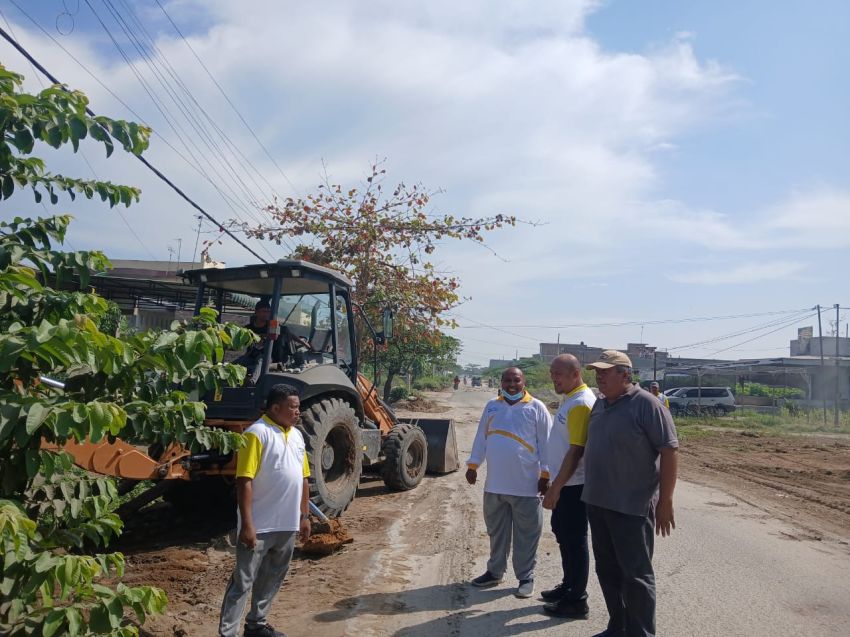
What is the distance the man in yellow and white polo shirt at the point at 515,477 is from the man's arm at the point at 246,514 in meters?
2.07

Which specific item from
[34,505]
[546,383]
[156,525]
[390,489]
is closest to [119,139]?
[34,505]

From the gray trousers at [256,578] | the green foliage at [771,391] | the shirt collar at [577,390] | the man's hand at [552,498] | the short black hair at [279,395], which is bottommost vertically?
the gray trousers at [256,578]

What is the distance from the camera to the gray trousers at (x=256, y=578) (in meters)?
4.09

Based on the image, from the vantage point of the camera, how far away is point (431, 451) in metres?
11.7

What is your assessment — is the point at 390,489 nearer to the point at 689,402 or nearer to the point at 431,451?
the point at 431,451

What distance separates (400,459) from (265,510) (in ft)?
18.5

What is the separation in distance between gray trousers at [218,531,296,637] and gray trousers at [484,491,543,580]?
5.96ft

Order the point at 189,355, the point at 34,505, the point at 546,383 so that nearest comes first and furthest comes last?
the point at 189,355
the point at 34,505
the point at 546,383

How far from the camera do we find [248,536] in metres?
4.09

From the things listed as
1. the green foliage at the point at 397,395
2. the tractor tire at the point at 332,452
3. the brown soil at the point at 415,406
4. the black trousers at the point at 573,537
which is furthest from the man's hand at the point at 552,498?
the green foliage at the point at 397,395

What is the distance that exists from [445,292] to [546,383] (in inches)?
1832

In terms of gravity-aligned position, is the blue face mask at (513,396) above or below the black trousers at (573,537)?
above

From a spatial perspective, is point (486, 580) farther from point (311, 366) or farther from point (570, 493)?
point (311, 366)

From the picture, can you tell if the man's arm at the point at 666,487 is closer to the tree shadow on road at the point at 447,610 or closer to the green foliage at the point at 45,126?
the tree shadow on road at the point at 447,610
